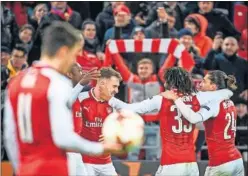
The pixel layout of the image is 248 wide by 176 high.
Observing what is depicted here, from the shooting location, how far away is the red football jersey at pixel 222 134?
1146 centimetres

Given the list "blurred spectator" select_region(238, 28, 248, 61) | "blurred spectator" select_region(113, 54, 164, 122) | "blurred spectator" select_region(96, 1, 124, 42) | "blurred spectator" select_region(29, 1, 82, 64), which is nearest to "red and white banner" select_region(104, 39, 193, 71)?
"blurred spectator" select_region(113, 54, 164, 122)

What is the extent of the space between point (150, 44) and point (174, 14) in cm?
127

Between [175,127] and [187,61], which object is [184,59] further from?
[175,127]

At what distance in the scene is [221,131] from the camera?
11.5m

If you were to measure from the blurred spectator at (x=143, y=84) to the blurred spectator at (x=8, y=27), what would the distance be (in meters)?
2.57

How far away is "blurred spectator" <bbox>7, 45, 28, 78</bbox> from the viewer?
51.5ft

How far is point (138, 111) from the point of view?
11.2 meters

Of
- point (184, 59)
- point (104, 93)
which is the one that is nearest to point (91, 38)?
point (184, 59)

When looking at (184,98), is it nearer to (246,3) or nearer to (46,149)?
(46,149)

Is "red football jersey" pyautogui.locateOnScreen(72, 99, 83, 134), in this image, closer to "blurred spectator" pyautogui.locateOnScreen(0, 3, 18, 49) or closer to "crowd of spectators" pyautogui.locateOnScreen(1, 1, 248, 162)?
"crowd of spectators" pyautogui.locateOnScreen(1, 1, 248, 162)

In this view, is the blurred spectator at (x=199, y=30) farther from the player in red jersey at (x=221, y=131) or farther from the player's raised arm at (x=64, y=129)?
the player's raised arm at (x=64, y=129)

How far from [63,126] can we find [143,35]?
9536 mm

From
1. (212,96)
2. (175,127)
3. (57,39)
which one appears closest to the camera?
→ (57,39)

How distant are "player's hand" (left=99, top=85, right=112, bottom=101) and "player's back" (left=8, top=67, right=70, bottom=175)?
4.86 m
